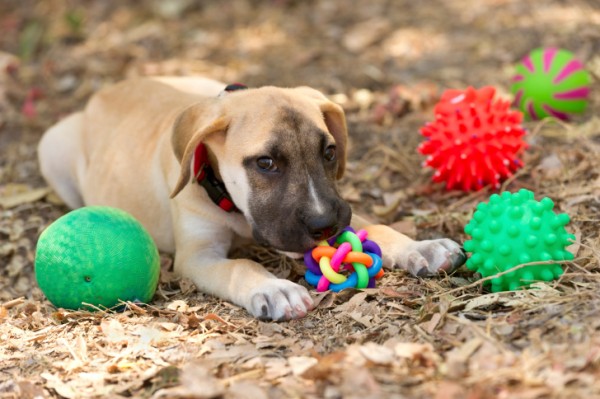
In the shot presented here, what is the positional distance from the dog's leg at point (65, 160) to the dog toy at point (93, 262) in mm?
2060

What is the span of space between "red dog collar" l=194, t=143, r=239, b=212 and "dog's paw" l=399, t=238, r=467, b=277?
1177 mm

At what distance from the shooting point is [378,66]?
8.91m

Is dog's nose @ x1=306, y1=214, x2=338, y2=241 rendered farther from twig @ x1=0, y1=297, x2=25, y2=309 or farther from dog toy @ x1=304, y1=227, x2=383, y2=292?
twig @ x1=0, y1=297, x2=25, y2=309

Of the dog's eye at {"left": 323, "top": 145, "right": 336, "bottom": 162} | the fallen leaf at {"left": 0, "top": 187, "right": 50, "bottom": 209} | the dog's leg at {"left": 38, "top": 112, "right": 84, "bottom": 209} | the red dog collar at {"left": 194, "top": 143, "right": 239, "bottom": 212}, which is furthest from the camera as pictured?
the dog's leg at {"left": 38, "top": 112, "right": 84, "bottom": 209}

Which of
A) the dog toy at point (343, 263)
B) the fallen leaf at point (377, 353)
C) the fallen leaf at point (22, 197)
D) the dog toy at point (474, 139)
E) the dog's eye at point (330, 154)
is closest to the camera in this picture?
the fallen leaf at point (377, 353)

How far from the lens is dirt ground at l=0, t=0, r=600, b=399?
141 inches

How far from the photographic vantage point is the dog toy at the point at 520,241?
4.23m

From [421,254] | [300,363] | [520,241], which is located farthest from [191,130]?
[520,241]

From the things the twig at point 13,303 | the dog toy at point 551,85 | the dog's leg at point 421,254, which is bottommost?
the twig at point 13,303

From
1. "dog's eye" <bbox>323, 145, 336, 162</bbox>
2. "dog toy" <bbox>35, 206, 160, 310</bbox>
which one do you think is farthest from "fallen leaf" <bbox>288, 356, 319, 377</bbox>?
"dog's eye" <bbox>323, 145, 336, 162</bbox>

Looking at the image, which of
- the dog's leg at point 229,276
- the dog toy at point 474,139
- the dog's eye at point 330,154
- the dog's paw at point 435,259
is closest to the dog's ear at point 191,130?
the dog's leg at point 229,276

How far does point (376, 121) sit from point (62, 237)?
3788 mm

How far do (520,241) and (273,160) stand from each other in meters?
1.45

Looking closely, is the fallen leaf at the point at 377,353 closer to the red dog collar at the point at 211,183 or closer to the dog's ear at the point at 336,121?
the red dog collar at the point at 211,183
